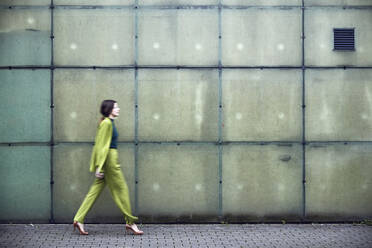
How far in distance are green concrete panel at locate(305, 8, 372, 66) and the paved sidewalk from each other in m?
2.84

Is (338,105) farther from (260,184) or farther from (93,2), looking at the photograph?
(93,2)

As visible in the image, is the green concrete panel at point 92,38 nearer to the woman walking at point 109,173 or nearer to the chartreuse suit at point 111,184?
the woman walking at point 109,173

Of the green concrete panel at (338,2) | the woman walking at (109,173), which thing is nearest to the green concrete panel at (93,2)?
the woman walking at (109,173)

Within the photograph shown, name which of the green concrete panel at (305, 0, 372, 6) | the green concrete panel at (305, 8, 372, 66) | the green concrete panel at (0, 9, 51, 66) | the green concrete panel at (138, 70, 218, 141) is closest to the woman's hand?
the green concrete panel at (138, 70, 218, 141)

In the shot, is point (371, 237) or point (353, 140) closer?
point (371, 237)

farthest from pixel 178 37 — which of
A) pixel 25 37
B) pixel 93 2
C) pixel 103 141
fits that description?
pixel 25 37

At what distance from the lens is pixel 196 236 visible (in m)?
8.02

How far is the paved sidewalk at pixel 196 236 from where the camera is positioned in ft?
24.7

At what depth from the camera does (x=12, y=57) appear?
885cm

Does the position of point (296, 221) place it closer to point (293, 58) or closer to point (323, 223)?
point (323, 223)

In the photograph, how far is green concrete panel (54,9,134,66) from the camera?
349 inches

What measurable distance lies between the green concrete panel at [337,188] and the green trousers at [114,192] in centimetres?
312

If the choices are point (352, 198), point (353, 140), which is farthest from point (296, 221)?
point (353, 140)

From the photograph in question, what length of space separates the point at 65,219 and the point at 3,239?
1283 millimetres
